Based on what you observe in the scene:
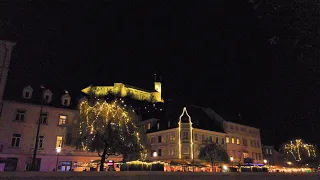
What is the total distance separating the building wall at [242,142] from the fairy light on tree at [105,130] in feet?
110

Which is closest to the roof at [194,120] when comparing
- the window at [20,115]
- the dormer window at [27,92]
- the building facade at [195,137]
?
the building facade at [195,137]

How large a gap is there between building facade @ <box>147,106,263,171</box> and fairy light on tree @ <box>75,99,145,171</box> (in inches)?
718

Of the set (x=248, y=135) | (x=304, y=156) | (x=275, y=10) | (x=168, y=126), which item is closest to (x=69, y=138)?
(x=168, y=126)

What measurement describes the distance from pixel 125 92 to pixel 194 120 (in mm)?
74476

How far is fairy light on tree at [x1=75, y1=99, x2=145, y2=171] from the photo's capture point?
2630 cm

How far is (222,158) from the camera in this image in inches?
1593

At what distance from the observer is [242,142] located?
5897 cm

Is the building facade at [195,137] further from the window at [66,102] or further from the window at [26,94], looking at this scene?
the window at [26,94]

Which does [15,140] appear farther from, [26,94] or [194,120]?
[194,120]

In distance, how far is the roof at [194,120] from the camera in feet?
165

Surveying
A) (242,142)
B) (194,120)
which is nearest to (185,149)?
(194,120)

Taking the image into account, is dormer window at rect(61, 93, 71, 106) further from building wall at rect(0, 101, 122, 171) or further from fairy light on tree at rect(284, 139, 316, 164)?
fairy light on tree at rect(284, 139, 316, 164)

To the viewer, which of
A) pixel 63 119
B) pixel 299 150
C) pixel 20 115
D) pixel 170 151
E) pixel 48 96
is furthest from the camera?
pixel 299 150

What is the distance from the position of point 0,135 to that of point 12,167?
4.26m
